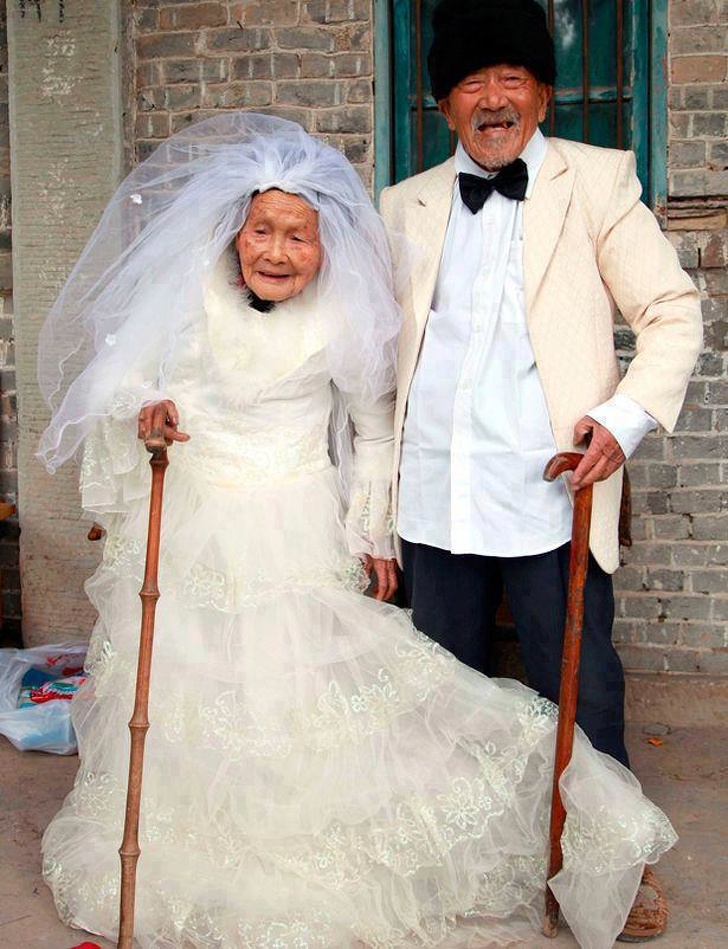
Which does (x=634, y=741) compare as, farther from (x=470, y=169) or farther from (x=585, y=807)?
(x=470, y=169)

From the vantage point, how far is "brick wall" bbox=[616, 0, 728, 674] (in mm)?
4109

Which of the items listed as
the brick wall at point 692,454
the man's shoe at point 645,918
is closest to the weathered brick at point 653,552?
the brick wall at point 692,454

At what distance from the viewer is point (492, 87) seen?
2.92 meters

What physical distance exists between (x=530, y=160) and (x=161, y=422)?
1.14m

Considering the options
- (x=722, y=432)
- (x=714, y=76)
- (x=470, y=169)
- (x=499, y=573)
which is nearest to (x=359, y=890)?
(x=499, y=573)

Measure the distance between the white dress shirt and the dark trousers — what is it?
103 millimetres

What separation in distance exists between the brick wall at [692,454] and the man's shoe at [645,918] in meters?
1.48

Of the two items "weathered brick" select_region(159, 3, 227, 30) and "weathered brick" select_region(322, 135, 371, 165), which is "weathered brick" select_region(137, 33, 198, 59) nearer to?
"weathered brick" select_region(159, 3, 227, 30)

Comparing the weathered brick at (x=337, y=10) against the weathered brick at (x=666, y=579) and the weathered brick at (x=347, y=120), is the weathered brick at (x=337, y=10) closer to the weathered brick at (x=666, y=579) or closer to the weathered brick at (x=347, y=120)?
the weathered brick at (x=347, y=120)

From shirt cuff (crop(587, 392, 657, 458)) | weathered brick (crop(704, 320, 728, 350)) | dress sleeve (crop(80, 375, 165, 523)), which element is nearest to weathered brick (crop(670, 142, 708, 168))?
weathered brick (crop(704, 320, 728, 350))

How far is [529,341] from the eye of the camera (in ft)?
9.64

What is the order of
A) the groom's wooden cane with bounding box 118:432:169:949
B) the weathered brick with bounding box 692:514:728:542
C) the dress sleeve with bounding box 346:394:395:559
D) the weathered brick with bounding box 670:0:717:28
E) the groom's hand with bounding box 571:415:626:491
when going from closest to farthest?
the groom's wooden cane with bounding box 118:432:169:949
the groom's hand with bounding box 571:415:626:491
the dress sleeve with bounding box 346:394:395:559
the weathered brick with bounding box 670:0:717:28
the weathered brick with bounding box 692:514:728:542

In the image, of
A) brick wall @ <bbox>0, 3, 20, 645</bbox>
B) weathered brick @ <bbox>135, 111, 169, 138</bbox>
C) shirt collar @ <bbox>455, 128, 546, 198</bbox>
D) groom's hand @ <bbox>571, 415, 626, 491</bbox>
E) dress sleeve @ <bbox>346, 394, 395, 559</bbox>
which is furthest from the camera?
brick wall @ <bbox>0, 3, 20, 645</bbox>

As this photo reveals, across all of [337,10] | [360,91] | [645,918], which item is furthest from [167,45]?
[645,918]
